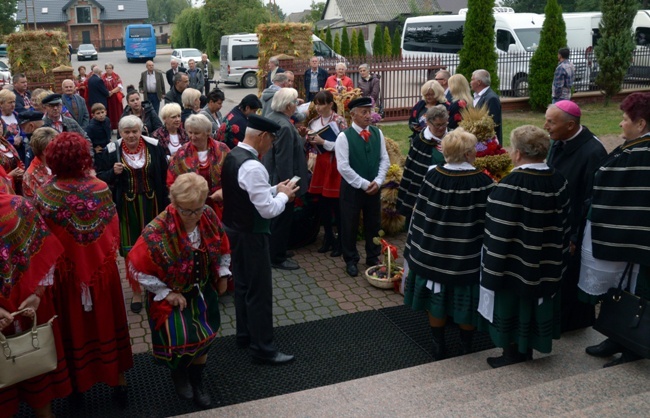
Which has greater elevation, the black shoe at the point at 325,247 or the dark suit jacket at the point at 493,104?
the dark suit jacket at the point at 493,104

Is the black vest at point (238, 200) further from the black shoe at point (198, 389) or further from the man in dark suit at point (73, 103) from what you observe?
the man in dark suit at point (73, 103)

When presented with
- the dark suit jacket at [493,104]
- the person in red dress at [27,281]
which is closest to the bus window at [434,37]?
the dark suit jacket at [493,104]

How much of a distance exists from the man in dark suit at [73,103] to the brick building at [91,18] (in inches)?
2710

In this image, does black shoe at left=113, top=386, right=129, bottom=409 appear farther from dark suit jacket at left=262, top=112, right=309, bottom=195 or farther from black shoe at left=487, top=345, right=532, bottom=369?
dark suit jacket at left=262, top=112, right=309, bottom=195

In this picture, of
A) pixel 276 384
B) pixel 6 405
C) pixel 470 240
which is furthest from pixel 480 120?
pixel 6 405

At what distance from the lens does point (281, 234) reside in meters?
6.84

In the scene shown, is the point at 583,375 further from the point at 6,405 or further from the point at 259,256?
the point at 6,405

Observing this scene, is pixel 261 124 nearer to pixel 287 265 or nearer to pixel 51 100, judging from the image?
pixel 287 265

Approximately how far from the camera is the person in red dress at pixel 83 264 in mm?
3855

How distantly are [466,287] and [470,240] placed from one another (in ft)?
1.11

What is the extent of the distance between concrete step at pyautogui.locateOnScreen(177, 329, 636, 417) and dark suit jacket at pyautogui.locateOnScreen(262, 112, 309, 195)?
2718mm

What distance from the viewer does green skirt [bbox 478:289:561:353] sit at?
166 inches

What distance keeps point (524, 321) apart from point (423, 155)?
2273 millimetres

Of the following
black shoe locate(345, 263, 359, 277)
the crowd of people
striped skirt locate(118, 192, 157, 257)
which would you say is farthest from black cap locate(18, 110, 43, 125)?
black shoe locate(345, 263, 359, 277)
